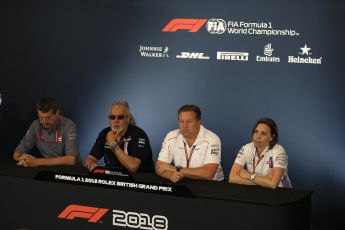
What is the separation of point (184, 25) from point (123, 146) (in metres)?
1.59

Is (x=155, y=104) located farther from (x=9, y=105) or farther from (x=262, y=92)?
(x=9, y=105)

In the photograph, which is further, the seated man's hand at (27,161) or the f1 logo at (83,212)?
the seated man's hand at (27,161)

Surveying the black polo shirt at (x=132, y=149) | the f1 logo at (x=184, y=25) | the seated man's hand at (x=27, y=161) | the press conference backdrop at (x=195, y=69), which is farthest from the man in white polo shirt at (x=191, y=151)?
the f1 logo at (x=184, y=25)

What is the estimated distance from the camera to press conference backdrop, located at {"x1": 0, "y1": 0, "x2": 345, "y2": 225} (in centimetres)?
613

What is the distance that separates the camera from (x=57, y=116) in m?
5.64

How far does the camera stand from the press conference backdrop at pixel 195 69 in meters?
6.13

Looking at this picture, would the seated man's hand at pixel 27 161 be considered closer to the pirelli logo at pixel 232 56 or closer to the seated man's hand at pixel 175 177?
the seated man's hand at pixel 175 177

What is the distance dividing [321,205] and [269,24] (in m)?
1.67

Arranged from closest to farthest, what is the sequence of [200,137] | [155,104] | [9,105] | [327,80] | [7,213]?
[7,213], [200,137], [327,80], [155,104], [9,105]

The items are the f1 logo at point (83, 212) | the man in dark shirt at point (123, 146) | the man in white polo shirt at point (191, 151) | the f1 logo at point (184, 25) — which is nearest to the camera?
the f1 logo at point (83, 212)

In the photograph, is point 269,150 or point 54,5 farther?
point 54,5

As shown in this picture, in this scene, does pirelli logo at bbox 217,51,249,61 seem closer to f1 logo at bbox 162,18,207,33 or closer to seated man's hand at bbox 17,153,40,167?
f1 logo at bbox 162,18,207,33

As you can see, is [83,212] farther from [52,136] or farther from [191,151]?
[52,136]

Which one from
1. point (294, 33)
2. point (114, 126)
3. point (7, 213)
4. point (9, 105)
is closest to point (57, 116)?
point (114, 126)
